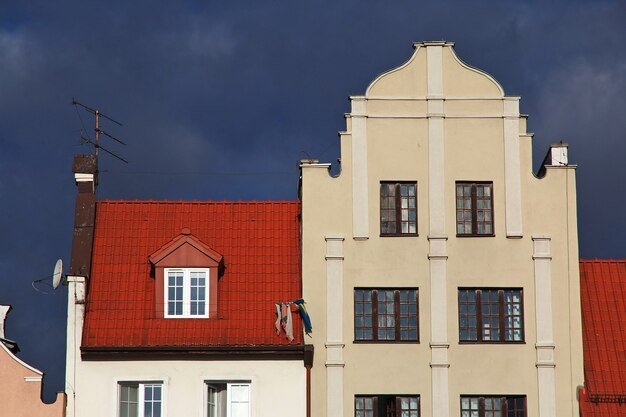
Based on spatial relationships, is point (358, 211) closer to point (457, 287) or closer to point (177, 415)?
point (457, 287)

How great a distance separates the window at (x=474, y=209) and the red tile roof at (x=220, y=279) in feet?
18.4

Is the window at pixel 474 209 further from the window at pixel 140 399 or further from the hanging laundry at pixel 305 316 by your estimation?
the window at pixel 140 399

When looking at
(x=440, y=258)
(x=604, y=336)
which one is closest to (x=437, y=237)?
(x=440, y=258)

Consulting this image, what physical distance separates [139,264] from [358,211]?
7506mm

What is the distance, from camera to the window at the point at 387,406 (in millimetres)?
46531

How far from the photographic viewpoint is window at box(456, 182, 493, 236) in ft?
158

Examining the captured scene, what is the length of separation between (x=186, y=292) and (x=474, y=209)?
986 centimetres

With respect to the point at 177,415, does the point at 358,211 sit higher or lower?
higher

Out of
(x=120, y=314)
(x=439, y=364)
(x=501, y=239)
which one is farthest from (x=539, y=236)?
(x=120, y=314)

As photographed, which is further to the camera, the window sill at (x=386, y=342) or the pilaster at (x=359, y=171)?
the pilaster at (x=359, y=171)

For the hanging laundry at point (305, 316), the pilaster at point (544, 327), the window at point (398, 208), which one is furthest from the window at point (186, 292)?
the pilaster at point (544, 327)

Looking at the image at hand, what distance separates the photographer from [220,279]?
4838 cm

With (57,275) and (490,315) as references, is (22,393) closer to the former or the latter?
(57,275)

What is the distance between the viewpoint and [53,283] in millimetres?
47688
